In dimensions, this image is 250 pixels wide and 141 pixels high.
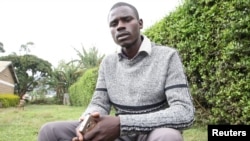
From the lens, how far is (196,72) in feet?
13.9

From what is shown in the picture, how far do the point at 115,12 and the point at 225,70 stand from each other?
2233 mm

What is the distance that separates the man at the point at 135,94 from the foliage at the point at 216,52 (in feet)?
6.17

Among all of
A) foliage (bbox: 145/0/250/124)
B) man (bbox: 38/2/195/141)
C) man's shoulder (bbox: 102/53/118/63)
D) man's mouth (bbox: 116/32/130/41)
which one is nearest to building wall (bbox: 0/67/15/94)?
foliage (bbox: 145/0/250/124)

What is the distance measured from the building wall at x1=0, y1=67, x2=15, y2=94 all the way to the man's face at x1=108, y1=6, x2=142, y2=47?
29359mm

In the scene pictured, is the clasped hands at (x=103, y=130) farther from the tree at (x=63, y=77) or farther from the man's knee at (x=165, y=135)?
the tree at (x=63, y=77)

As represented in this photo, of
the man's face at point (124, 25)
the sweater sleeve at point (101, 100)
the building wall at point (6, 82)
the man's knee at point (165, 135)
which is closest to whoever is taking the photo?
the man's knee at point (165, 135)

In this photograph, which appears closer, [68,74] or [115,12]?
[115,12]

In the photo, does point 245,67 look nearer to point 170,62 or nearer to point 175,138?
Answer: point 170,62

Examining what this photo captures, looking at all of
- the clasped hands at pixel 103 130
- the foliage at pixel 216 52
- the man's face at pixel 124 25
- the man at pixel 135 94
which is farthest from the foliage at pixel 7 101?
the clasped hands at pixel 103 130

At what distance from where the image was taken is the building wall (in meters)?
29.2

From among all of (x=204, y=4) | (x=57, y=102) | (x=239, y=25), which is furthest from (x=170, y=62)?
(x=57, y=102)

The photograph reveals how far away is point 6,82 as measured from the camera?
30656 millimetres

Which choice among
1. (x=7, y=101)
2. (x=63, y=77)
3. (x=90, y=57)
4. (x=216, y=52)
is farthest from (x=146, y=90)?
(x=7, y=101)

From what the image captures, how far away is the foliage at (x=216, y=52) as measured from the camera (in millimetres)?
3260
